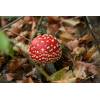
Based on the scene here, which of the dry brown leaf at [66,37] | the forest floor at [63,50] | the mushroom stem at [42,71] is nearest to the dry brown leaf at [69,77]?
the forest floor at [63,50]

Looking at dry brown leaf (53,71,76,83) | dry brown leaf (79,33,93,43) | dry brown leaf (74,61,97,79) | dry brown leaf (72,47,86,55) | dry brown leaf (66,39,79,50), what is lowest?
dry brown leaf (53,71,76,83)

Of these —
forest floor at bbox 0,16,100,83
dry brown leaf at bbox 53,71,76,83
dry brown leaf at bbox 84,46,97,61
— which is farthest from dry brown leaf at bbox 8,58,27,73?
dry brown leaf at bbox 84,46,97,61

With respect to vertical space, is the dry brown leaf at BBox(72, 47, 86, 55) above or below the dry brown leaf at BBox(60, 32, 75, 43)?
below

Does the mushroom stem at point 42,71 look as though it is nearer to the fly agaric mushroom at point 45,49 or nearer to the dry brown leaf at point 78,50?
A: the fly agaric mushroom at point 45,49

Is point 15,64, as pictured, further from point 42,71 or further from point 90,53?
point 90,53

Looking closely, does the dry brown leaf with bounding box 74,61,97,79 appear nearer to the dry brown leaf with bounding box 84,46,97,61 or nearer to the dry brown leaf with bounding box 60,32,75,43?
the dry brown leaf with bounding box 84,46,97,61

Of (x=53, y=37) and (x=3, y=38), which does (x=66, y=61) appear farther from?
(x=3, y=38)
